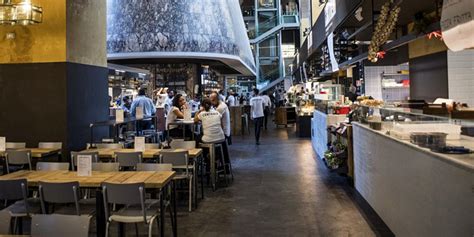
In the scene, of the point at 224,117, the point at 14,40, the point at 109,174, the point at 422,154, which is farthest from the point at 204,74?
the point at 422,154

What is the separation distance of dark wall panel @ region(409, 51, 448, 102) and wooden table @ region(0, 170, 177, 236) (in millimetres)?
5217

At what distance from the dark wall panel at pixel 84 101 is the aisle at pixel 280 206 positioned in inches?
85.0

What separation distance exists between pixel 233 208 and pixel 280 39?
30361 mm

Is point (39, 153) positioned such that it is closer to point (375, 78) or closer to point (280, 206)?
point (280, 206)

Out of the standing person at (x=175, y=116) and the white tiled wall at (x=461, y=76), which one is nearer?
the white tiled wall at (x=461, y=76)

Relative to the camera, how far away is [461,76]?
6805mm

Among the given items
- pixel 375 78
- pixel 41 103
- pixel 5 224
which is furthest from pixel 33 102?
pixel 375 78

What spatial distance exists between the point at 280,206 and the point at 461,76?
3.80 metres

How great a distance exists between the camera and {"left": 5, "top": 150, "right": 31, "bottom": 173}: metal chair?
17.0 ft

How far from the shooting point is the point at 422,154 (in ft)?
10.4

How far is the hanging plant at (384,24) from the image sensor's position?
17.0 feet

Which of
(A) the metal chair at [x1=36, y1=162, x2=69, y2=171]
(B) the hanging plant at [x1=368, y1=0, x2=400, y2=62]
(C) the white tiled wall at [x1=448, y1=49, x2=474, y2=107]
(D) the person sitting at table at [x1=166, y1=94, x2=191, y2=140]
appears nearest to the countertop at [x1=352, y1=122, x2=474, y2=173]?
(B) the hanging plant at [x1=368, y1=0, x2=400, y2=62]

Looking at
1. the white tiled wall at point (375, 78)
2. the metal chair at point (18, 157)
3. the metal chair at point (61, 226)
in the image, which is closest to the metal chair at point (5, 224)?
the metal chair at point (61, 226)

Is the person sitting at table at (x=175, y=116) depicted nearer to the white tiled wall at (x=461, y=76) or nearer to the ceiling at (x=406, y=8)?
the ceiling at (x=406, y=8)
